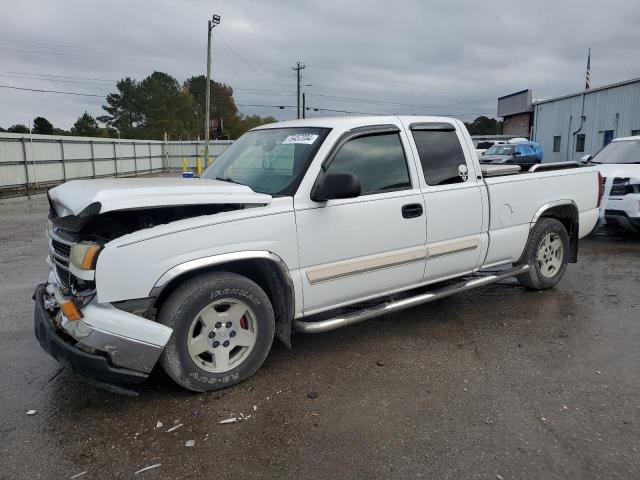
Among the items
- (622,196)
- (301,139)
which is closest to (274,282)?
(301,139)

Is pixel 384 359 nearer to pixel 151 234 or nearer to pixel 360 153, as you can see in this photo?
pixel 360 153

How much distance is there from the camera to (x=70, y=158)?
73.9 ft

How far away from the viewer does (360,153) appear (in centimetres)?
406

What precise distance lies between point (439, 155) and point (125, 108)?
293 ft

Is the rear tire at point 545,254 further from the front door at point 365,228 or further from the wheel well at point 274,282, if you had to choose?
the wheel well at point 274,282

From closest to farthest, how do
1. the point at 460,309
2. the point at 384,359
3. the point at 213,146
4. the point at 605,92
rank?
the point at 384,359, the point at 460,309, the point at 605,92, the point at 213,146

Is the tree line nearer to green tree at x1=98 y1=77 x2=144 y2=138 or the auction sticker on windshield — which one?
green tree at x1=98 y1=77 x2=144 y2=138

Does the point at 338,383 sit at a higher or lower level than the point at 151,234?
lower

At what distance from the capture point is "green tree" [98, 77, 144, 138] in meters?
83.2

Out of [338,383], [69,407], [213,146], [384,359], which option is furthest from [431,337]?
[213,146]

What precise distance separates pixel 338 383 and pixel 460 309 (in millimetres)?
2175

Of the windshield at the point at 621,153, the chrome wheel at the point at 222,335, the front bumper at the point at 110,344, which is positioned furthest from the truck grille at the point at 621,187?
the front bumper at the point at 110,344

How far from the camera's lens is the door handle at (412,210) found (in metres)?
4.14

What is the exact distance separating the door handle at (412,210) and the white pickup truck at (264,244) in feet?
0.04
